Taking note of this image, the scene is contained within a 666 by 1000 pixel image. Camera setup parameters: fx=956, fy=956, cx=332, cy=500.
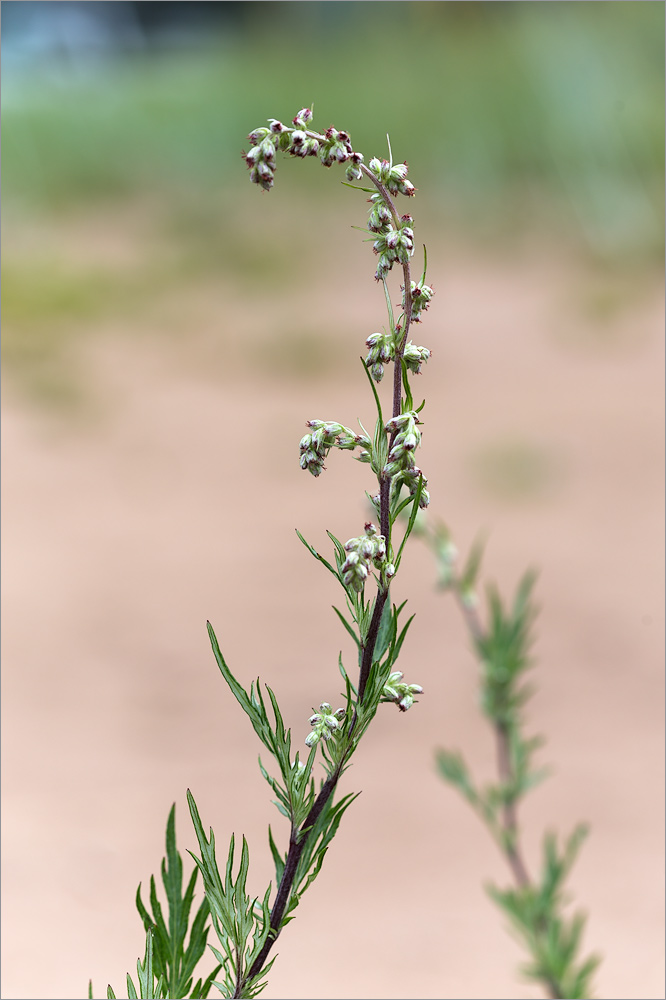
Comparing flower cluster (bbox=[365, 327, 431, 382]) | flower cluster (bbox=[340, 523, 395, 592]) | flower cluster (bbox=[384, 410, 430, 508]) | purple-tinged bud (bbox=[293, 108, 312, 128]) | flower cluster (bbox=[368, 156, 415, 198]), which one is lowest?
flower cluster (bbox=[340, 523, 395, 592])

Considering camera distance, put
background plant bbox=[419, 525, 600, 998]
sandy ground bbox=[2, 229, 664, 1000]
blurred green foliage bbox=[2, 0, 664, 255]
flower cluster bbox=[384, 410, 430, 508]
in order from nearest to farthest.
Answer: flower cluster bbox=[384, 410, 430, 508] → background plant bbox=[419, 525, 600, 998] → sandy ground bbox=[2, 229, 664, 1000] → blurred green foliage bbox=[2, 0, 664, 255]

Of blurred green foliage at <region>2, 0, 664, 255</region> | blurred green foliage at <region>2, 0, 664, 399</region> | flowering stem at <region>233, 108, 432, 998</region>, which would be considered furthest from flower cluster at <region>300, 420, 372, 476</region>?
blurred green foliage at <region>2, 0, 664, 255</region>

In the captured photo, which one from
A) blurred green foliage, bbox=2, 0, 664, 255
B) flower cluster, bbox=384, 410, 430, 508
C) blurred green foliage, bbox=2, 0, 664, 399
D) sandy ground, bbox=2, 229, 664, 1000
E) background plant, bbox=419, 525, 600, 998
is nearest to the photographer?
flower cluster, bbox=384, 410, 430, 508

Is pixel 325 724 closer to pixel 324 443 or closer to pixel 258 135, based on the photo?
pixel 324 443

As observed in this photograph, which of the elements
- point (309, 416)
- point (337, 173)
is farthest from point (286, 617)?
point (337, 173)

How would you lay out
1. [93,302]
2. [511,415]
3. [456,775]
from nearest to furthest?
[456,775], [511,415], [93,302]

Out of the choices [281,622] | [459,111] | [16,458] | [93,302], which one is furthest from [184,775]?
[459,111]

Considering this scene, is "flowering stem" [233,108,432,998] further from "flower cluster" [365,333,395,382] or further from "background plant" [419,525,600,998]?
"background plant" [419,525,600,998]

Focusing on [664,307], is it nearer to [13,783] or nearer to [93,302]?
[93,302]
